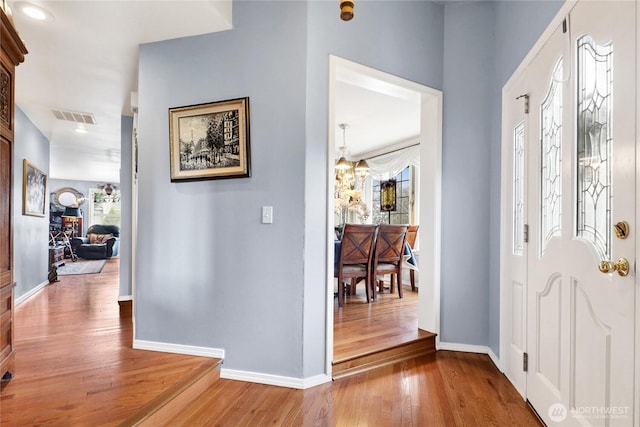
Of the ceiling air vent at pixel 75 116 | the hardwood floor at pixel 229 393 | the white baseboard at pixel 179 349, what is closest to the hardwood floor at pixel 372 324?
the hardwood floor at pixel 229 393

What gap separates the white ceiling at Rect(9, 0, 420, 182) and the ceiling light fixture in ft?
0.10

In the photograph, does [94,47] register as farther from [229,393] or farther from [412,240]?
[412,240]

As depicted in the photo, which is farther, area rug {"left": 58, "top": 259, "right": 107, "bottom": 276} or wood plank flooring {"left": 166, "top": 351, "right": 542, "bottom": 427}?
area rug {"left": 58, "top": 259, "right": 107, "bottom": 276}

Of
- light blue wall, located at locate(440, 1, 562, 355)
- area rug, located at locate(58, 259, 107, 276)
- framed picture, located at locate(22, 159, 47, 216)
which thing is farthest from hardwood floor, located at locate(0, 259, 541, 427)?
area rug, located at locate(58, 259, 107, 276)

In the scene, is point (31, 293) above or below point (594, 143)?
below

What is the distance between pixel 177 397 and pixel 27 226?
4.14 meters

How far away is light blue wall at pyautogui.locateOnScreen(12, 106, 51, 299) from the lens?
416cm

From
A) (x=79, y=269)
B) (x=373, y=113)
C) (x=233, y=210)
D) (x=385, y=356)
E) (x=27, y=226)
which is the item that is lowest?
(x=79, y=269)

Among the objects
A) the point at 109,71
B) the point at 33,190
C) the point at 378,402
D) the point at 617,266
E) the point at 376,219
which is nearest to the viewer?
the point at 617,266

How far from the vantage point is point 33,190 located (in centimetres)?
474

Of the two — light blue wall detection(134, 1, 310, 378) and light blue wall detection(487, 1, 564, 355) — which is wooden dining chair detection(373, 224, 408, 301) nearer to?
light blue wall detection(487, 1, 564, 355)

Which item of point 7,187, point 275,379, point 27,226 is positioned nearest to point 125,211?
point 27,226

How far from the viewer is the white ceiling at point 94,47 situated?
2.19m

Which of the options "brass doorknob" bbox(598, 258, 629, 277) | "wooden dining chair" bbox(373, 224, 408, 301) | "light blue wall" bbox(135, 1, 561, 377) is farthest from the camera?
"wooden dining chair" bbox(373, 224, 408, 301)
